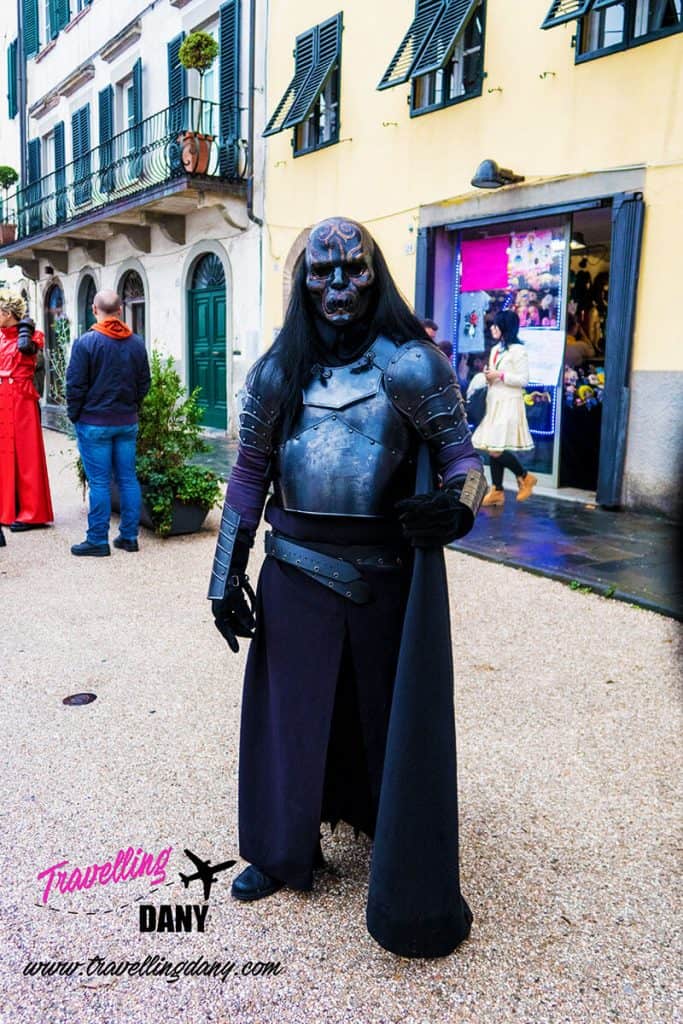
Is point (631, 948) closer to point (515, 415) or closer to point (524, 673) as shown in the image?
point (524, 673)

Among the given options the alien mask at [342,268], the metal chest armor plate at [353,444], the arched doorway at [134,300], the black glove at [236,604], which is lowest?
the black glove at [236,604]

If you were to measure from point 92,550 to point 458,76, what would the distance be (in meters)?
7.06

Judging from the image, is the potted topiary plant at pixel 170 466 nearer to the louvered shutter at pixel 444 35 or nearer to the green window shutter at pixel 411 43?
the louvered shutter at pixel 444 35

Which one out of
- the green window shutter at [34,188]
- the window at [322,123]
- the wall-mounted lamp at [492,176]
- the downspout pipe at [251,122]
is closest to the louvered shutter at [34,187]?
the green window shutter at [34,188]

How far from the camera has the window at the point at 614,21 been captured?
7.94 metres

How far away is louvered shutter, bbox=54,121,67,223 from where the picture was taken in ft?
70.3

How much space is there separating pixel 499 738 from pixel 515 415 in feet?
17.5

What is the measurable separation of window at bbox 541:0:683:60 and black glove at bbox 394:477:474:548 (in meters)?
7.21

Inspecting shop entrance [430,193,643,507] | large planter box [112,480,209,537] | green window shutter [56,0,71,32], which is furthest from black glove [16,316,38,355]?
green window shutter [56,0,71,32]

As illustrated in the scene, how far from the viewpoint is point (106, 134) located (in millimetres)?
19422

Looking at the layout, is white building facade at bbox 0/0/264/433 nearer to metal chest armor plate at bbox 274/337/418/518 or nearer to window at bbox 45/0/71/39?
window at bbox 45/0/71/39

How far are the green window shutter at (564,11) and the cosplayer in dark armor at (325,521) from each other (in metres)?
6.92

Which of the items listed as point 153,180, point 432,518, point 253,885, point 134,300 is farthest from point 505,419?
point 134,300

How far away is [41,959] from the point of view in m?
2.35
